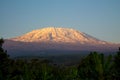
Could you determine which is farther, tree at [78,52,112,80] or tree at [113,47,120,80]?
tree at [113,47,120,80]

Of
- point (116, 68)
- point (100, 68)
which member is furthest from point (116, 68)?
point (100, 68)

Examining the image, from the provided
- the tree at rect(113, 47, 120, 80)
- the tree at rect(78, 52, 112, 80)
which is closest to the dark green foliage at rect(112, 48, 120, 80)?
the tree at rect(113, 47, 120, 80)

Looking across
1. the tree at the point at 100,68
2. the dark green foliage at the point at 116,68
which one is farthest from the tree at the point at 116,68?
the tree at the point at 100,68

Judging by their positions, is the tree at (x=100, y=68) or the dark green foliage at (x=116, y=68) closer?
the tree at (x=100, y=68)

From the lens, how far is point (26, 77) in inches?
798

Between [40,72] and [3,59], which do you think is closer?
[40,72]

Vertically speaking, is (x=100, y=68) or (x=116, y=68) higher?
(x=100, y=68)

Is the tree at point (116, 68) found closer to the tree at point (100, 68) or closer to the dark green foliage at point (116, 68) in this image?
the dark green foliage at point (116, 68)

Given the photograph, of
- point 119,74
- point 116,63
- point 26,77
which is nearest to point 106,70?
point 26,77

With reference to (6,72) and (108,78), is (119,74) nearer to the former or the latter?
(108,78)

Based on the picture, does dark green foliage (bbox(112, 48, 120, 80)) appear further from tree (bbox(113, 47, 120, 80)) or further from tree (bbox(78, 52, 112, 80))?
tree (bbox(78, 52, 112, 80))

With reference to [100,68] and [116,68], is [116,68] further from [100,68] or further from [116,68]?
[100,68]

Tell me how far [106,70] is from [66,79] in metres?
3.55

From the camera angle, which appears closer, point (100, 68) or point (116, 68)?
point (100, 68)
